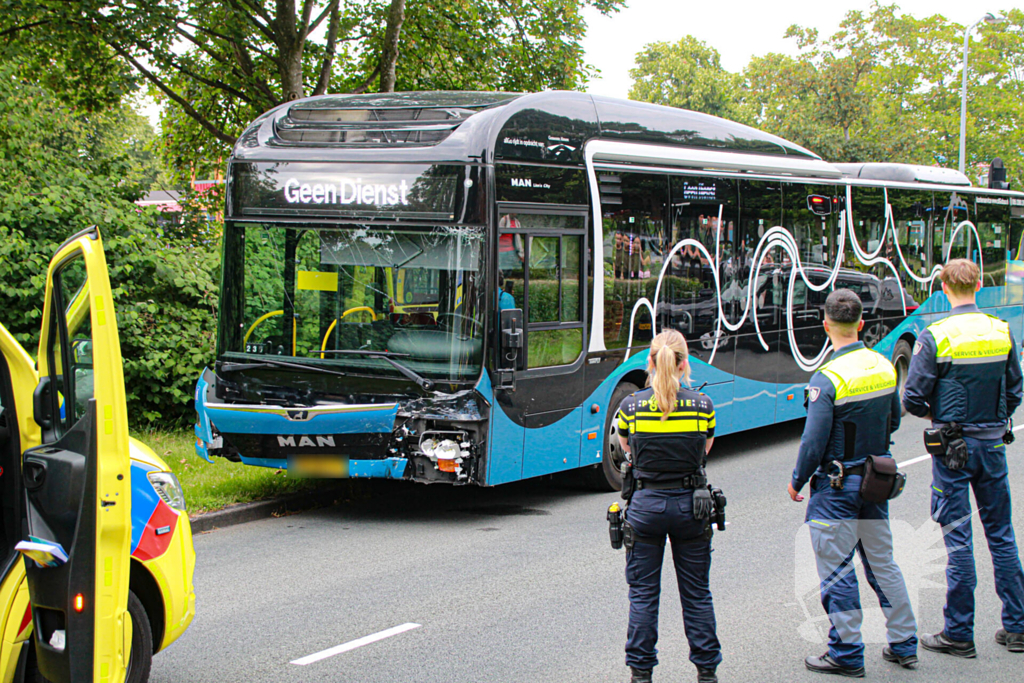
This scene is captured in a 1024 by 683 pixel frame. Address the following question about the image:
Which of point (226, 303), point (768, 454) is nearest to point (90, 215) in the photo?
point (226, 303)

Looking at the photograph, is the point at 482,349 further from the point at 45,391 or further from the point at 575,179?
the point at 45,391

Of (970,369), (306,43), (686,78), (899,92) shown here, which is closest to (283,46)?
(306,43)

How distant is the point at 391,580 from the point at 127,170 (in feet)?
26.6

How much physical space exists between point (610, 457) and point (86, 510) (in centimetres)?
605

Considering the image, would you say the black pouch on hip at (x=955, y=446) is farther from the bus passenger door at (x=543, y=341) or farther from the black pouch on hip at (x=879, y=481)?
the bus passenger door at (x=543, y=341)

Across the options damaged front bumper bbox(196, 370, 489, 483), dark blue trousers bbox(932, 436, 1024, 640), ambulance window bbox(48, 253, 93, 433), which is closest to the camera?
ambulance window bbox(48, 253, 93, 433)

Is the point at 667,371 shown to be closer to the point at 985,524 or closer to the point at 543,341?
the point at 985,524

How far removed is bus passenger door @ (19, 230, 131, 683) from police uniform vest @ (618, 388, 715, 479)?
2.04m

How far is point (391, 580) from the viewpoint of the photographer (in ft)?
20.9

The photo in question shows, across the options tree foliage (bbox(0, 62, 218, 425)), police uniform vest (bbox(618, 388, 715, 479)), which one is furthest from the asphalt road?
tree foliage (bbox(0, 62, 218, 425))

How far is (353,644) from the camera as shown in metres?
5.21

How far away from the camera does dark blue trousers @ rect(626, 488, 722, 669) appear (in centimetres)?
430

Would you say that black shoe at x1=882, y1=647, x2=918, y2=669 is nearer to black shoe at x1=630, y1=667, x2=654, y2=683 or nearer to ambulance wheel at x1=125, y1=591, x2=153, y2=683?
black shoe at x1=630, y1=667, x2=654, y2=683

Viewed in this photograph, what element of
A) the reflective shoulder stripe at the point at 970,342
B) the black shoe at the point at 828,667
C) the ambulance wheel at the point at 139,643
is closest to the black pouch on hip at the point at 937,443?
the reflective shoulder stripe at the point at 970,342
